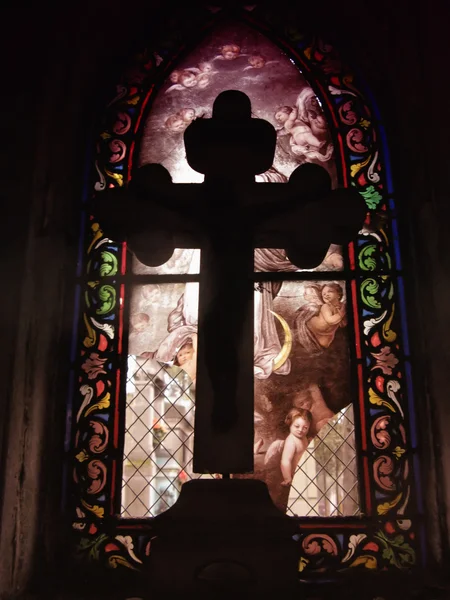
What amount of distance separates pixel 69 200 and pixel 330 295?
152 centimetres

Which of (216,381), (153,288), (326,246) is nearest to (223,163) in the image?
(326,246)

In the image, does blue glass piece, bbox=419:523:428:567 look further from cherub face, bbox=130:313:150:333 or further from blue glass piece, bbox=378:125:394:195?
blue glass piece, bbox=378:125:394:195

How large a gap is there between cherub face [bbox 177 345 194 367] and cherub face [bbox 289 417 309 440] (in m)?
0.62

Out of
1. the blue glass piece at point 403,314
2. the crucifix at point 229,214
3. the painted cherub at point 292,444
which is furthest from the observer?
the blue glass piece at point 403,314

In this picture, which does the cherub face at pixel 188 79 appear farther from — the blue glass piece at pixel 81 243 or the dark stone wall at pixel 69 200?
the blue glass piece at pixel 81 243

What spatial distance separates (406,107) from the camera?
159 inches

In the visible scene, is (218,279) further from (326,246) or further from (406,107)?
(406,107)

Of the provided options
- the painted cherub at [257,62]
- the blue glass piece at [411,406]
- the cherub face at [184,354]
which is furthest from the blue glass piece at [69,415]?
the painted cherub at [257,62]

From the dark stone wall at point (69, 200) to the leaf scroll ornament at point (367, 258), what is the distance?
18 centimetres

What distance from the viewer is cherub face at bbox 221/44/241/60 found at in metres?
4.58

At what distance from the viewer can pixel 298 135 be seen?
14.1ft

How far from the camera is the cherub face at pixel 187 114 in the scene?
4422 millimetres

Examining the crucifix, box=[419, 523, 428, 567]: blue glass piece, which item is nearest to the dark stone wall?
box=[419, 523, 428, 567]: blue glass piece

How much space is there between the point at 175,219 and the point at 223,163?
243mm
